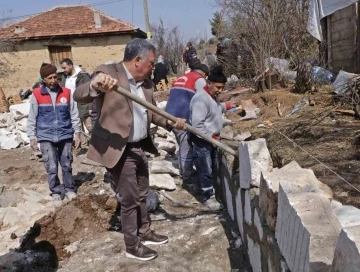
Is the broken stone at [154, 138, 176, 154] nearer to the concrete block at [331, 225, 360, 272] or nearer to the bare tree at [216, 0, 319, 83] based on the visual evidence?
the bare tree at [216, 0, 319, 83]

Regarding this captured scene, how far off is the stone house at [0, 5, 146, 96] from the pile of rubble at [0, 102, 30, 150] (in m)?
9.30

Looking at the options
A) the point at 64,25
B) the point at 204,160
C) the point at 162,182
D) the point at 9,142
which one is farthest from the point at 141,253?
the point at 64,25

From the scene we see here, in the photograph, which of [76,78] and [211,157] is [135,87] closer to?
[211,157]

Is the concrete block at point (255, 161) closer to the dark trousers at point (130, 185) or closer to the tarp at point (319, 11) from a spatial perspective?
the dark trousers at point (130, 185)

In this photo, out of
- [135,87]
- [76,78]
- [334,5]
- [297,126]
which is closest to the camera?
[135,87]

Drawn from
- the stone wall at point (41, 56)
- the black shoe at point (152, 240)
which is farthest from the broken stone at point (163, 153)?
the stone wall at point (41, 56)

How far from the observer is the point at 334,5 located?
8.13 meters

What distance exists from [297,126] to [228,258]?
9.91ft

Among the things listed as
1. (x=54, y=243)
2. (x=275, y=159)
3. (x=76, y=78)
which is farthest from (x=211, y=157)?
(x=76, y=78)

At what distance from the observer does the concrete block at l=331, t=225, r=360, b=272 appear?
1094 mm

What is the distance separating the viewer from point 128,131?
294 cm

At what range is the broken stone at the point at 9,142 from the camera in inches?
367

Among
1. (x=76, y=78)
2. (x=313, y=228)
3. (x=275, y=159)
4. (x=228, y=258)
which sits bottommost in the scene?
(x=228, y=258)

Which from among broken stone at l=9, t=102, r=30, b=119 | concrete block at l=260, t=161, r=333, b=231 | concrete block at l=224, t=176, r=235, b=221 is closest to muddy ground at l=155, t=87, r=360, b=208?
concrete block at l=224, t=176, r=235, b=221
